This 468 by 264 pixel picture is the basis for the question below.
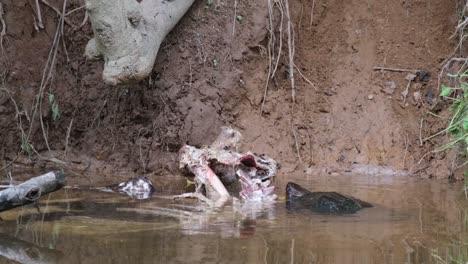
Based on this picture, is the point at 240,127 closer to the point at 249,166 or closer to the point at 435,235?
the point at 249,166

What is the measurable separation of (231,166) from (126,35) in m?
1.28

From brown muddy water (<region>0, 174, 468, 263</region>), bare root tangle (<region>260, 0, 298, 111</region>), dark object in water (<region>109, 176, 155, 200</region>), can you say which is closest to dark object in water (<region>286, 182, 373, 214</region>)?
brown muddy water (<region>0, 174, 468, 263</region>)

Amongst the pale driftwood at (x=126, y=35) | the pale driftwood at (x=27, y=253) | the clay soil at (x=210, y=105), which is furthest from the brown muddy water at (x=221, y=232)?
the clay soil at (x=210, y=105)

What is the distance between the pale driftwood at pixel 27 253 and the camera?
115 inches

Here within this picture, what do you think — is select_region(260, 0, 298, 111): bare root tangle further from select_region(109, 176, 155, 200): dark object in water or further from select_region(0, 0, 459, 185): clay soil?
select_region(109, 176, 155, 200): dark object in water

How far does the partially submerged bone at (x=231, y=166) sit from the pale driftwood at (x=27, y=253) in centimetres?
172

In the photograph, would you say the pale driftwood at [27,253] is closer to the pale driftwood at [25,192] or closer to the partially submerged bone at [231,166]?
the pale driftwood at [25,192]

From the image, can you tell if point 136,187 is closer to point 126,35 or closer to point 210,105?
point 126,35

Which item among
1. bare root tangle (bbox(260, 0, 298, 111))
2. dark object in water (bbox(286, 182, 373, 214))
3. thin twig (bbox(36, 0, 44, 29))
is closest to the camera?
dark object in water (bbox(286, 182, 373, 214))

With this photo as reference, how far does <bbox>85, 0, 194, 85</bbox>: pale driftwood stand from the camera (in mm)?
4891

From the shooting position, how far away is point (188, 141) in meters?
6.00

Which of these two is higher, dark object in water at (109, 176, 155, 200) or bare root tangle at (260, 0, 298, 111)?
bare root tangle at (260, 0, 298, 111)

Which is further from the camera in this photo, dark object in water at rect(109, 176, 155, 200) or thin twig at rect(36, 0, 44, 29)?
thin twig at rect(36, 0, 44, 29)

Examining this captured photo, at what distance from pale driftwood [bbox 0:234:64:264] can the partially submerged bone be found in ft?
5.66
